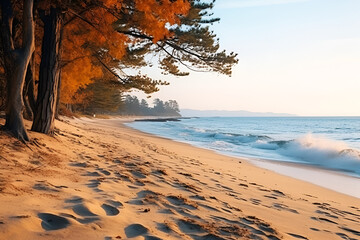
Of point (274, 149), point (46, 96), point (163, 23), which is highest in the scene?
point (163, 23)

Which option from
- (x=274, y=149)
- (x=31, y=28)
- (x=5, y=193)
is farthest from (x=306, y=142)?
(x=5, y=193)

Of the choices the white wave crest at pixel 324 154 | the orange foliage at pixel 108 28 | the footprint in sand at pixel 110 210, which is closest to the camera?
the footprint in sand at pixel 110 210

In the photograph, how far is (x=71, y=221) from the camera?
2.66 metres

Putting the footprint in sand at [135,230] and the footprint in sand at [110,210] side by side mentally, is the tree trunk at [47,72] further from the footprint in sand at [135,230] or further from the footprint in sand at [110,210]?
the footprint in sand at [135,230]

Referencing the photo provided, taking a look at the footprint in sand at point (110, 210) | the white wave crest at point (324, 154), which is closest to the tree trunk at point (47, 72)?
the footprint in sand at point (110, 210)

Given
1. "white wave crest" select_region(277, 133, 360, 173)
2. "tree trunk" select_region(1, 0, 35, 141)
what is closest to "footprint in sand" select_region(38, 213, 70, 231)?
"tree trunk" select_region(1, 0, 35, 141)

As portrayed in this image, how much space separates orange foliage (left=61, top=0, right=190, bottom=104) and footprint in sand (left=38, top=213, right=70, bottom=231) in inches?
215

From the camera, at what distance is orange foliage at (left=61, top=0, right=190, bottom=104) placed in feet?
22.8

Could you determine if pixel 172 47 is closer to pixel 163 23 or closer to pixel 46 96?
pixel 163 23

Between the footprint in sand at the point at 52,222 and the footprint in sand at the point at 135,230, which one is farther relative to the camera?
the footprint in sand at the point at 135,230

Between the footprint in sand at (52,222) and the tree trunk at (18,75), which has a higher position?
the tree trunk at (18,75)

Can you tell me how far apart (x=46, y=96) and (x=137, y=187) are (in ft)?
14.1

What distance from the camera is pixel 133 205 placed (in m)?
3.54

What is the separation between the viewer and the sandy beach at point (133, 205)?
2.66 metres
